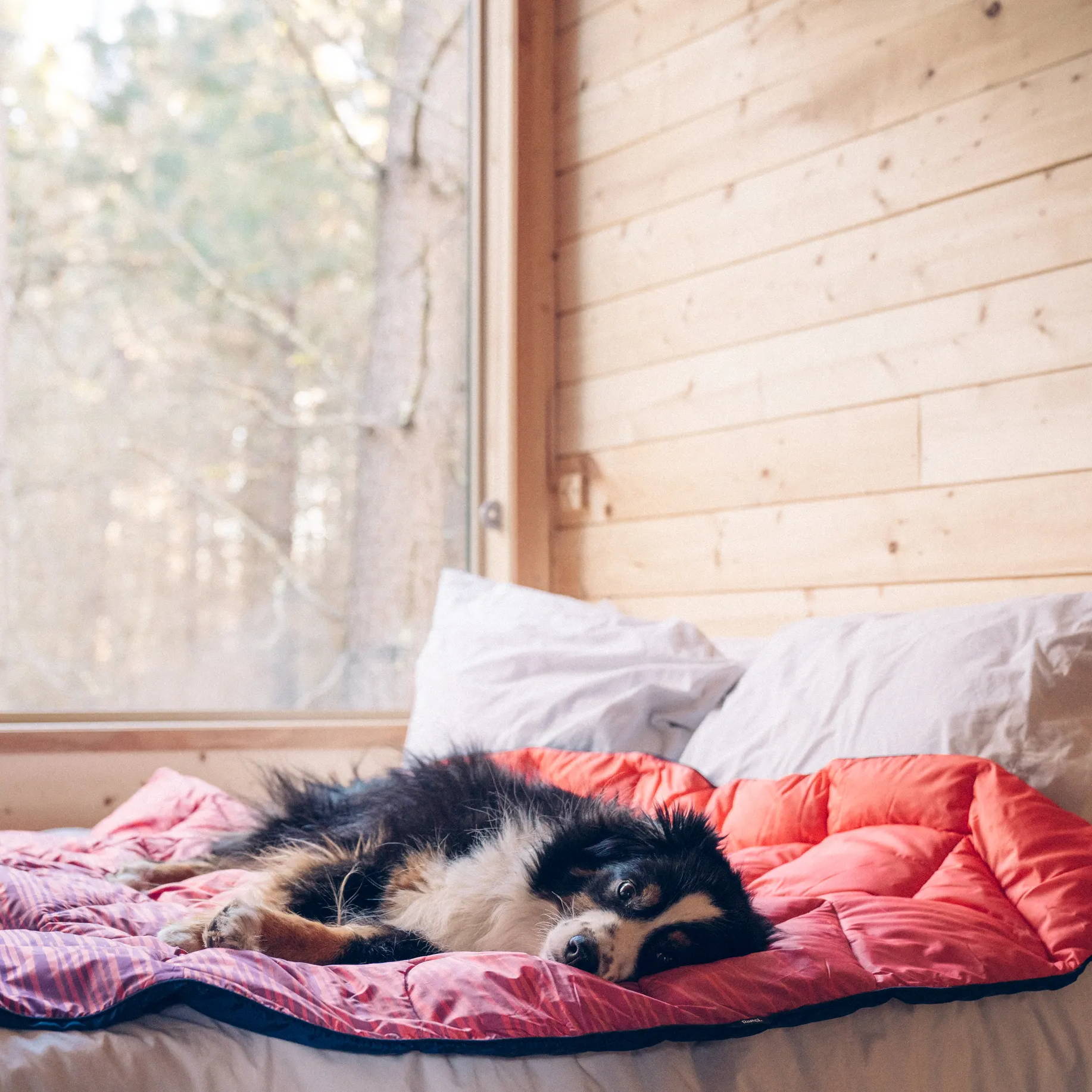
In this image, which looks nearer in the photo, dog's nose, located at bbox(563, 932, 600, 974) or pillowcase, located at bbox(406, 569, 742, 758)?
dog's nose, located at bbox(563, 932, 600, 974)

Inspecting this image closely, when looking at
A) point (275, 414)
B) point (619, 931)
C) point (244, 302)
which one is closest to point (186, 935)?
point (619, 931)

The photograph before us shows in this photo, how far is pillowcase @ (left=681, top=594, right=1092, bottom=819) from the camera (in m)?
1.60

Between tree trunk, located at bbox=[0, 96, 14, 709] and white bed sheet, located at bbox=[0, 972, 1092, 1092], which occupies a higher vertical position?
tree trunk, located at bbox=[0, 96, 14, 709]

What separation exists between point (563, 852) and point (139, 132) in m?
2.47

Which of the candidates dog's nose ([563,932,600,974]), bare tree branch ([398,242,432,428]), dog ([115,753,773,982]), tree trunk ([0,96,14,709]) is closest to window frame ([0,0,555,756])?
bare tree branch ([398,242,432,428])

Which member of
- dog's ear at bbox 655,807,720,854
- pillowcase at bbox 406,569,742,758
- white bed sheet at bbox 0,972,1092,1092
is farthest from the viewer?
pillowcase at bbox 406,569,742,758

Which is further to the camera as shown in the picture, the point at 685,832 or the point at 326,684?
the point at 326,684

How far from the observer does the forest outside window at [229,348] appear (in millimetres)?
2842

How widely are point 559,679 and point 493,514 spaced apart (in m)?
1.00

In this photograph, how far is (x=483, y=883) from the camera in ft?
4.38

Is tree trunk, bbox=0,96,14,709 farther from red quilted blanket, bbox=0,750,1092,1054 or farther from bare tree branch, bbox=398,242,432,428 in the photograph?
bare tree branch, bbox=398,242,432,428

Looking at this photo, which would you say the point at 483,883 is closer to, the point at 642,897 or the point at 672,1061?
the point at 642,897

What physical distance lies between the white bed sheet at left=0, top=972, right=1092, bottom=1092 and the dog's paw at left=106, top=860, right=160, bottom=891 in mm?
810

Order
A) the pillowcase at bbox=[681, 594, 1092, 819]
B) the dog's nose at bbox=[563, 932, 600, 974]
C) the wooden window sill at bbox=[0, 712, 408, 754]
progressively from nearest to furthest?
the dog's nose at bbox=[563, 932, 600, 974] < the pillowcase at bbox=[681, 594, 1092, 819] < the wooden window sill at bbox=[0, 712, 408, 754]
